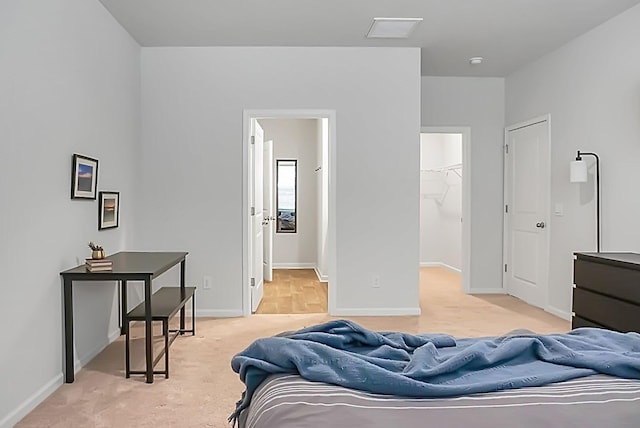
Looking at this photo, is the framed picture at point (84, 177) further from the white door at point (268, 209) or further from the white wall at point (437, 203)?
the white wall at point (437, 203)

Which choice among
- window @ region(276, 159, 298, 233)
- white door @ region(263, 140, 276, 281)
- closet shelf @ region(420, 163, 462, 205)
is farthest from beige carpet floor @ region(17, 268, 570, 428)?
window @ region(276, 159, 298, 233)

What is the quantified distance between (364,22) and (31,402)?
3.60 metres

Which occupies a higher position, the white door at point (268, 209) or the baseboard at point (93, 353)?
the white door at point (268, 209)

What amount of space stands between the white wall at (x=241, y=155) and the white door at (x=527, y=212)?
142cm

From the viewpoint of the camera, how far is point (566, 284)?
528 centimetres

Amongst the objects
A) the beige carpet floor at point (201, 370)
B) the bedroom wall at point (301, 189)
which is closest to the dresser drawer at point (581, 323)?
the beige carpet floor at point (201, 370)

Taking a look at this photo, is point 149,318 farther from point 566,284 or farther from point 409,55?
point 566,284

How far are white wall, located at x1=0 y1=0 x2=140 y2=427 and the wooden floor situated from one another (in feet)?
6.12

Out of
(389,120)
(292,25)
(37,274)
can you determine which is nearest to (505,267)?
(389,120)

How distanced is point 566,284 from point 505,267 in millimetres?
1347

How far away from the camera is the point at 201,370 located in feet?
12.1

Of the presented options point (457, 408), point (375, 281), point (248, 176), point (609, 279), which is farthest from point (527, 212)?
point (457, 408)

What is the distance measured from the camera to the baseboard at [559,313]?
5.22m

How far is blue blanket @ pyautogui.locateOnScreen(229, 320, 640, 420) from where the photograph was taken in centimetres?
158
